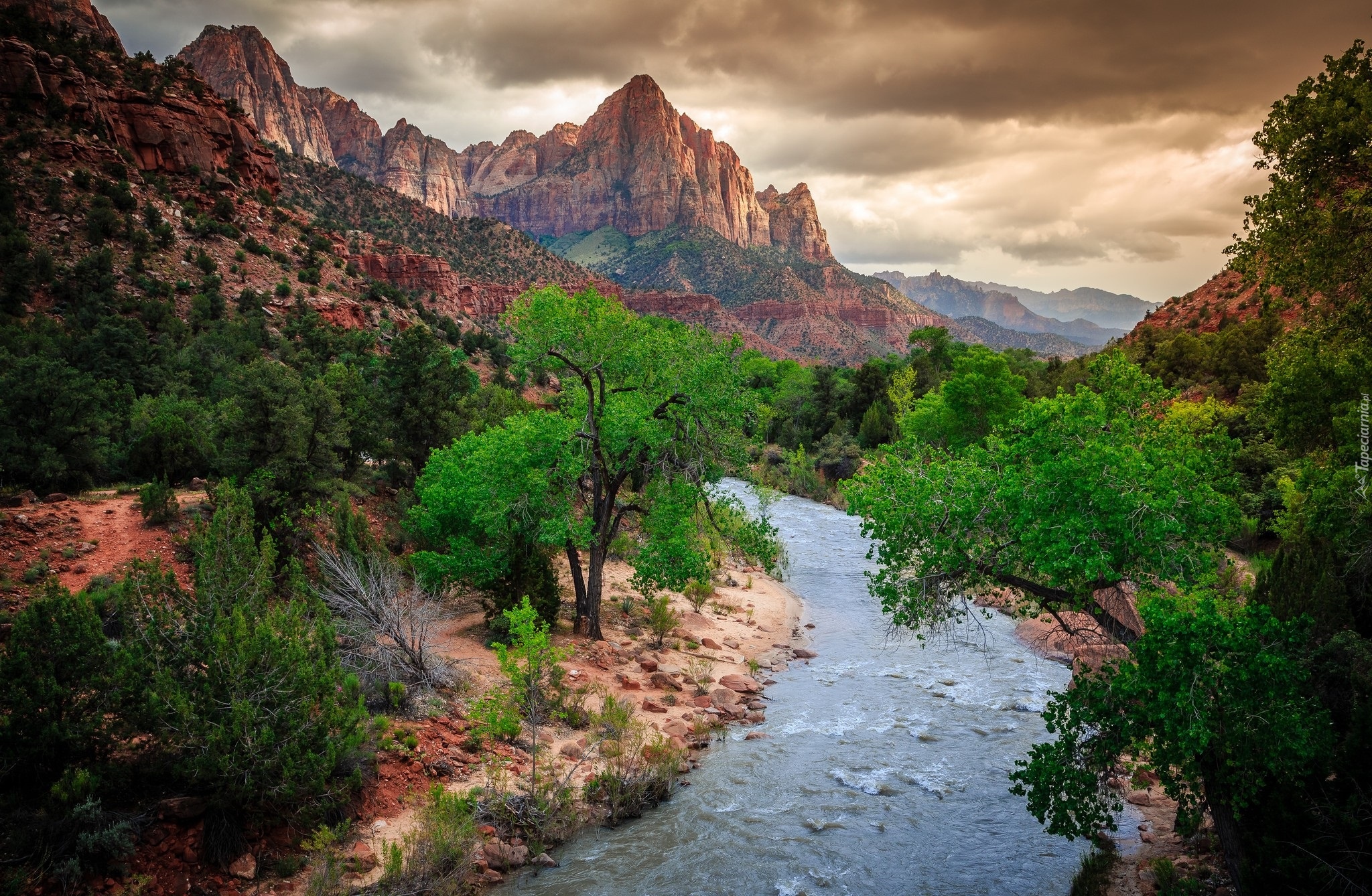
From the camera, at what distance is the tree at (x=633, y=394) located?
49.0ft

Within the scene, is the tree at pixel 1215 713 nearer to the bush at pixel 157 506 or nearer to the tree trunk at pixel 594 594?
the tree trunk at pixel 594 594

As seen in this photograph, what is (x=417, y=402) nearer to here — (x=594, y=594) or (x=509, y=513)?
(x=509, y=513)

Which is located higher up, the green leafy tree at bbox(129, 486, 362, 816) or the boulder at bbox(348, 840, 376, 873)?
the green leafy tree at bbox(129, 486, 362, 816)

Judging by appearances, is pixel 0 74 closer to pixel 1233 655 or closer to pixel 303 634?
pixel 303 634

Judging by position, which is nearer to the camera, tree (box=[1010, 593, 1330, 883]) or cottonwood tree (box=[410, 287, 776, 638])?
tree (box=[1010, 593, 1330, 883])

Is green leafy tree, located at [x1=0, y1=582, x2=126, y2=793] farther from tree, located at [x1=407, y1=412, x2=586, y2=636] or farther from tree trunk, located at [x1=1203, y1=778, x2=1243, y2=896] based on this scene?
tree trunk, located at [x1=1203, y1=778, x2=1243, y2=896]

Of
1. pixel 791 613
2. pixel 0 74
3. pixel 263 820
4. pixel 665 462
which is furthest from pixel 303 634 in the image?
pixel 0 74

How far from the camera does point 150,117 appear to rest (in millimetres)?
41938

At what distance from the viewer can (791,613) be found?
23.1m

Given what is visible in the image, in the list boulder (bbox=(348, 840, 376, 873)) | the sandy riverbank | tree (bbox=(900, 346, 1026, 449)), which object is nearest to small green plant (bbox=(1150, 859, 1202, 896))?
the sandy riverbank

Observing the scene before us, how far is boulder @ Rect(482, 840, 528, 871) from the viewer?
9.10m

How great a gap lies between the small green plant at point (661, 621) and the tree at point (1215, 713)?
11.6m

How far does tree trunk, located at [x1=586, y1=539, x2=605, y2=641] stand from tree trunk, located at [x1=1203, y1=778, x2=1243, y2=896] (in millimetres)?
12158

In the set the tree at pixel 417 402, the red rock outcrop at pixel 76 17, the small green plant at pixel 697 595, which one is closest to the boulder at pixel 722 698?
the small green plant at pixel 697 595
